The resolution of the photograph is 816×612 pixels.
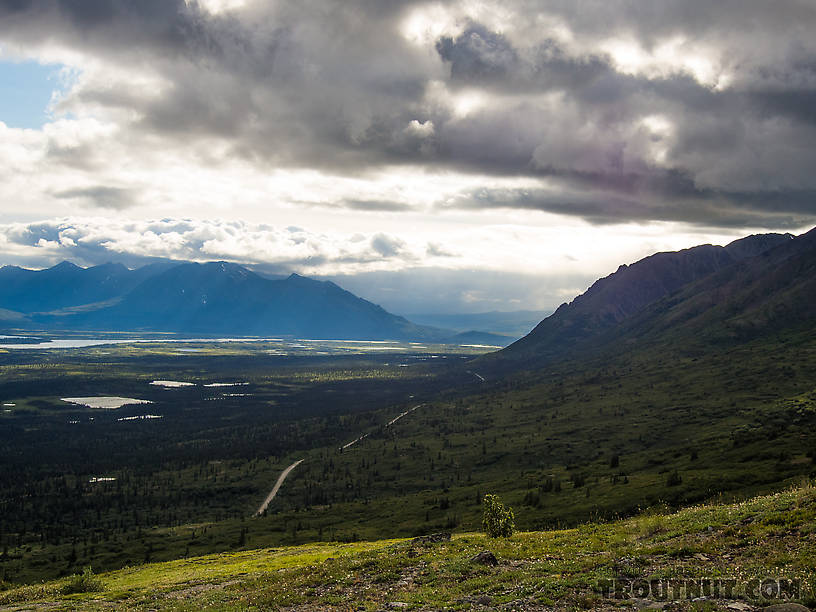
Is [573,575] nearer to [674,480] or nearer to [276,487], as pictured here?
[674,480]

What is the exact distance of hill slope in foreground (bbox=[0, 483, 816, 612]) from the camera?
80.4 ft

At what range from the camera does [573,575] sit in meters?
29.4

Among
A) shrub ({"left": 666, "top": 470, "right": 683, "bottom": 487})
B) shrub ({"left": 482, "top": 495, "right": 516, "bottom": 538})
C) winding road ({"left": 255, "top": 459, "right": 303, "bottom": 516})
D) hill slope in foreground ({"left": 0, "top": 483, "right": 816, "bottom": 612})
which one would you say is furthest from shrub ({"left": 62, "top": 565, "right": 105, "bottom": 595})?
winding road ({"left": 255, "top": 459, "right": 303, "bottom": 516})

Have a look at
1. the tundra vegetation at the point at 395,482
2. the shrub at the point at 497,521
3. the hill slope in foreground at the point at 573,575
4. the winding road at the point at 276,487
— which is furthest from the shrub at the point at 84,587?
the winding road at the point at 276,487

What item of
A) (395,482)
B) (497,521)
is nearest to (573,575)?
(497,521)

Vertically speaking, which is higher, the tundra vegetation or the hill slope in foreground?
the hill slope in foreground

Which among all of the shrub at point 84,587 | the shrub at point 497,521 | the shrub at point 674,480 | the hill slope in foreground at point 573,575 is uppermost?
the hill slope in foreground at point 573,575

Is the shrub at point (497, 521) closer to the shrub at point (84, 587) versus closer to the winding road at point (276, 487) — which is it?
the shrub at point (84, 587)

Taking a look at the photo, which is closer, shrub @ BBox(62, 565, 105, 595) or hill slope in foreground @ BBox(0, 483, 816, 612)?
hill slope in foreground @ BBox(0, 483, 816, 612)

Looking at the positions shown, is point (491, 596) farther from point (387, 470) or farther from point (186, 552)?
point (387, 470)

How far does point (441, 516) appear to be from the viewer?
320 ft

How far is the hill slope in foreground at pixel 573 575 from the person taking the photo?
80.4 ft

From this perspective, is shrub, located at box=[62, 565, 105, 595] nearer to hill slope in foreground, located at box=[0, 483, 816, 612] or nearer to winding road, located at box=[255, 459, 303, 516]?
hill slope in foreground, located at box=[0, 483, 816, 612]

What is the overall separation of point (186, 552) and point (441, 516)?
42041 millimetres
